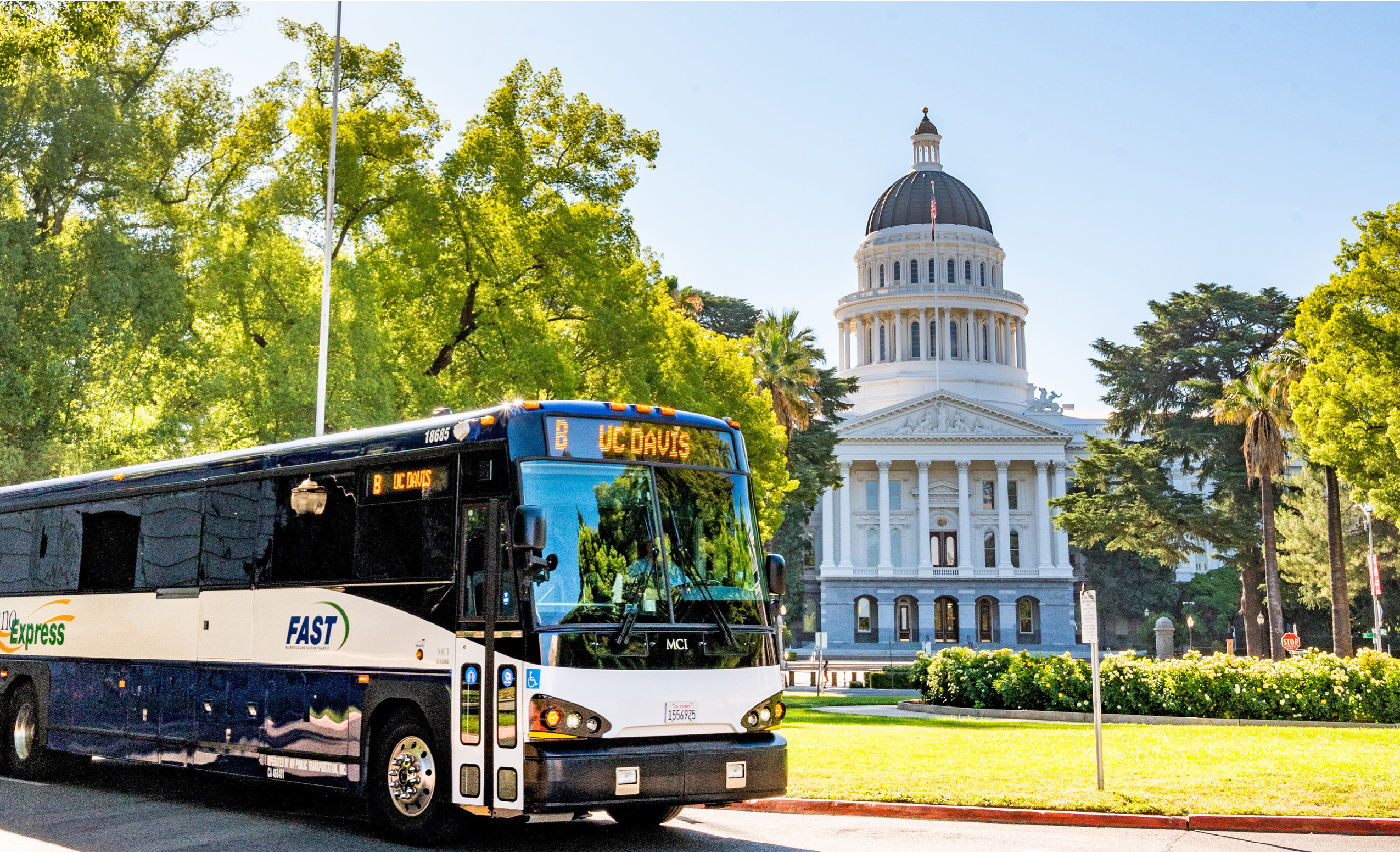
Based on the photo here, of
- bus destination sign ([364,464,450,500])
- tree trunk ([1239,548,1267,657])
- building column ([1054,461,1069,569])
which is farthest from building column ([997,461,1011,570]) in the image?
bus destination sign ([364,464,450,500])

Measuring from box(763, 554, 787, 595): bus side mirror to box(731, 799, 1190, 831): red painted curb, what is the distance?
176cm

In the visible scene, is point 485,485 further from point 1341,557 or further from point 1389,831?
point 1341,557

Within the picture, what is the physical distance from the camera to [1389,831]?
10633mm

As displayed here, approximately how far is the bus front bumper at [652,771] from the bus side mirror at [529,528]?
1.36 metres

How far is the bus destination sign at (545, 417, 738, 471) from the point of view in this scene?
983 centimetres

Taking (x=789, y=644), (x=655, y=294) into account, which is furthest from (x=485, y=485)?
(x=789, y=644)

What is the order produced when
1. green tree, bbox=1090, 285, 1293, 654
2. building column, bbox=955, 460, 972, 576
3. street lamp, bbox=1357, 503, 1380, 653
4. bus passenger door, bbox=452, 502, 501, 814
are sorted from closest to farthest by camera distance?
bus passenger door, bbox=452, 502, 501, 814 → street lamp, bbox=1357, 503, 1380, 653 → green tree, bbox=1090, 285, 1293, 654 → building column, bbox=955, 460, 972, 576

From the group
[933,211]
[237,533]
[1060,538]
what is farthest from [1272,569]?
[933,211]

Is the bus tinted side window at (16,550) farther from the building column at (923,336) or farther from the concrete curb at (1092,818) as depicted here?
the building column at (923,336)

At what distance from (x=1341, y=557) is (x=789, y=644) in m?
36.0

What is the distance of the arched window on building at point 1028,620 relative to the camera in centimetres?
8400

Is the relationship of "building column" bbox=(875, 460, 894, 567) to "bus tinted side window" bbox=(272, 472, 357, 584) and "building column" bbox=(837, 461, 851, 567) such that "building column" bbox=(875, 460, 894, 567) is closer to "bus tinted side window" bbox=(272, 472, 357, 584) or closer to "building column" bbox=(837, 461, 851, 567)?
"building column" bbox=(837, 461, 851, 567)

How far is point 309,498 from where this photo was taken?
11438 mm

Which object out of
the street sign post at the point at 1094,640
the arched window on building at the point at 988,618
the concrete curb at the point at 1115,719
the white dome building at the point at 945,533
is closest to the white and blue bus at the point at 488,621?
the street sign post at the point at 1094,640
